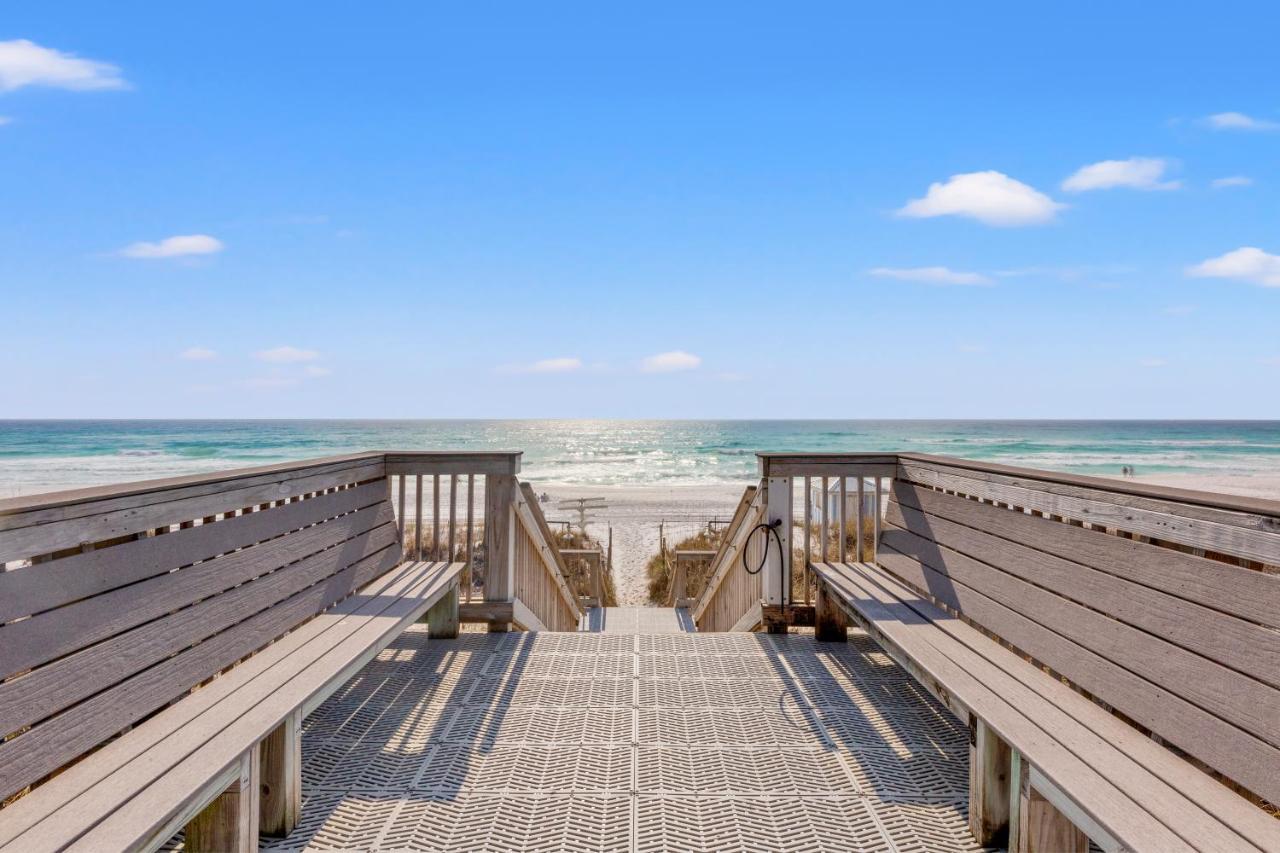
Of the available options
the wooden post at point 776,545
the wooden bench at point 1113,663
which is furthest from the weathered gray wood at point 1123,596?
the wooden post at point 776,545

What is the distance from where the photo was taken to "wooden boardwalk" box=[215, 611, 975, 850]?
7.22 feet

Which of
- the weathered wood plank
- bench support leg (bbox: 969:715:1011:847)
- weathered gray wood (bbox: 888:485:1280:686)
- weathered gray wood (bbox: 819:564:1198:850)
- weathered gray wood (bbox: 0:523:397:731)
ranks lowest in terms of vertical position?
bench support leg (bbox: 969:715:1011:847)

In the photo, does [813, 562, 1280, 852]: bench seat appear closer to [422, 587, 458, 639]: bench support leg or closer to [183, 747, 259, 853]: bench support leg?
[183, 747, 259, 853]: bench support leg

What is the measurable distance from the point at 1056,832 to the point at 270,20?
1218 centimetres

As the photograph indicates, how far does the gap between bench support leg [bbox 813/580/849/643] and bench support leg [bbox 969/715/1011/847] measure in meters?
2.17

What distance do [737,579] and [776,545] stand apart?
1.18m

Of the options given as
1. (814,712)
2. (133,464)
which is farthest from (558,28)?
(133,464)

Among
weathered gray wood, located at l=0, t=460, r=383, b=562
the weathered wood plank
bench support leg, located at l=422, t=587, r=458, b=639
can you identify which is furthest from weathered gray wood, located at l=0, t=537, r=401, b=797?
the weathered wood plank

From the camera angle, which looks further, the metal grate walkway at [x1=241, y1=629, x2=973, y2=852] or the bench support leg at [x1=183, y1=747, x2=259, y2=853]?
the metal grate walkway at [x1=241, y1=629, x2=973, y2=852]

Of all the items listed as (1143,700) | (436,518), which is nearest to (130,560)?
(436,518)

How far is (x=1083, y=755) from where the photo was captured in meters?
1.86

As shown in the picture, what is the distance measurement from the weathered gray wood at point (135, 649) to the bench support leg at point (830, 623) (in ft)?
9.87

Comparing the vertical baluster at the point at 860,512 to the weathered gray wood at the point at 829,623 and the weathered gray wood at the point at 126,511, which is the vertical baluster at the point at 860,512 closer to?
the weathered gray wood at the point at 829,623

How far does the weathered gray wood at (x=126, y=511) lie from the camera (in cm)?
169
